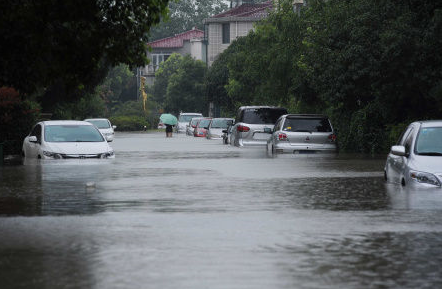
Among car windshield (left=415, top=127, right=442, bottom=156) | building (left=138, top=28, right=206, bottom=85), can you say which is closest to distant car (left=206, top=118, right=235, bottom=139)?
car windshield (left=415, top=127, right=442, bottom=156)

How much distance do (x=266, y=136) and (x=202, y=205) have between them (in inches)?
901

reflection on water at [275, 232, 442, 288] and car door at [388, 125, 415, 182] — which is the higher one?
car door at [388, 125, 415, 182]

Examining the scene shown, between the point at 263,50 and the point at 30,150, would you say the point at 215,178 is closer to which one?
the point at 30,150

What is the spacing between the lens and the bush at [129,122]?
348 ft

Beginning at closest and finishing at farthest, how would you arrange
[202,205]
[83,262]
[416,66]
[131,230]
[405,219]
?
[83,262], [131,230], [405,219], [202,205], [416,66]

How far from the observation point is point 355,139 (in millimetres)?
38406

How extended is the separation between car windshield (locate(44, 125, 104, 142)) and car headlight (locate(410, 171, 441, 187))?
42.1 ft

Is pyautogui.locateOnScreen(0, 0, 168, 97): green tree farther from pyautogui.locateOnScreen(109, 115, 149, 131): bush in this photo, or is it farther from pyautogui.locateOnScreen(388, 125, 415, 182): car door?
pyautogui.locateOnScreen(109, 115, 149, 131): bush

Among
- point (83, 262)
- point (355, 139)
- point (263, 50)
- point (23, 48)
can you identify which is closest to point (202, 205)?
point (83, 262)

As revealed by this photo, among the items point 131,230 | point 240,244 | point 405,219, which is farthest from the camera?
point 405,219

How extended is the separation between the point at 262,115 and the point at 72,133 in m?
11.4

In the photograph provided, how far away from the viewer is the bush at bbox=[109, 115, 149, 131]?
106 m

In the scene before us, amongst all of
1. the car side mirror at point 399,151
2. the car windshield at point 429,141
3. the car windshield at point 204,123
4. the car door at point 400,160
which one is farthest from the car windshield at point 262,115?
the car windshield at point 204,123

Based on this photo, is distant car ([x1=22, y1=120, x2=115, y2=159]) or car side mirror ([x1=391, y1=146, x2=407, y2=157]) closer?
car side mirror ([x1=391, y1=146, x2=407, y2=157])
